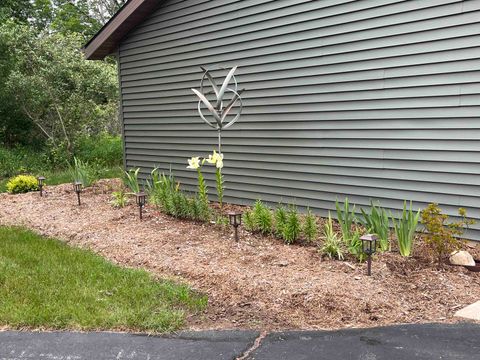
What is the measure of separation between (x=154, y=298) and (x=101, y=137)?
1112cm

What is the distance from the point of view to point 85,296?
365cm

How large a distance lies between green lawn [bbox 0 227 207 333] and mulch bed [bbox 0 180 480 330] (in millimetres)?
217

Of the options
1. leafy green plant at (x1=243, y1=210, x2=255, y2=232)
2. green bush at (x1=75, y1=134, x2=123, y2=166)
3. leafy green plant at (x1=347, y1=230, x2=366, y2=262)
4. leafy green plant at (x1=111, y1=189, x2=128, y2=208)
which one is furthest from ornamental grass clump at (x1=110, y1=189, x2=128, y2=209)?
green bush at (x1=75, y1=134, x2=123, y2=166)

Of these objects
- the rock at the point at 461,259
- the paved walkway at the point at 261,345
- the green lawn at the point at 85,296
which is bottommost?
the paved walkway at the point at 261,345

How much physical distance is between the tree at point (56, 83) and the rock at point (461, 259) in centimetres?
955

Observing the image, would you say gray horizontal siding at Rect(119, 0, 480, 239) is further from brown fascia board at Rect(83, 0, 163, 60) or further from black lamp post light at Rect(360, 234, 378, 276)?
black lamp post light at Rect(360, 234, 378, 276)

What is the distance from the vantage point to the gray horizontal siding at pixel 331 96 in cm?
475

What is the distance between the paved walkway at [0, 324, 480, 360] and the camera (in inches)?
110

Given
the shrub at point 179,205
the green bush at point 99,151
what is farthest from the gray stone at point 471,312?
the green bush at point 99,151

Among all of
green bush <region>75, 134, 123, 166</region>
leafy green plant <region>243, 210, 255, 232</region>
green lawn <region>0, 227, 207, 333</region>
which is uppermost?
green bush <region>75, 134, 123, 166</region>

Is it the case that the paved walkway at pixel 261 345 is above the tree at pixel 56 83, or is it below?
below

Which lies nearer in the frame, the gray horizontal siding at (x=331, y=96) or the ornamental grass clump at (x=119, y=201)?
the gray horizontal siding at (x=331, y=96)

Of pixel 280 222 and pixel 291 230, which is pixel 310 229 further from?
pixel 280 222

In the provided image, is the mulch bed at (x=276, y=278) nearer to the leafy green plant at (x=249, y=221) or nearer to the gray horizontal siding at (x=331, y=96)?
the leafy green plant at (x=249, y=221)
